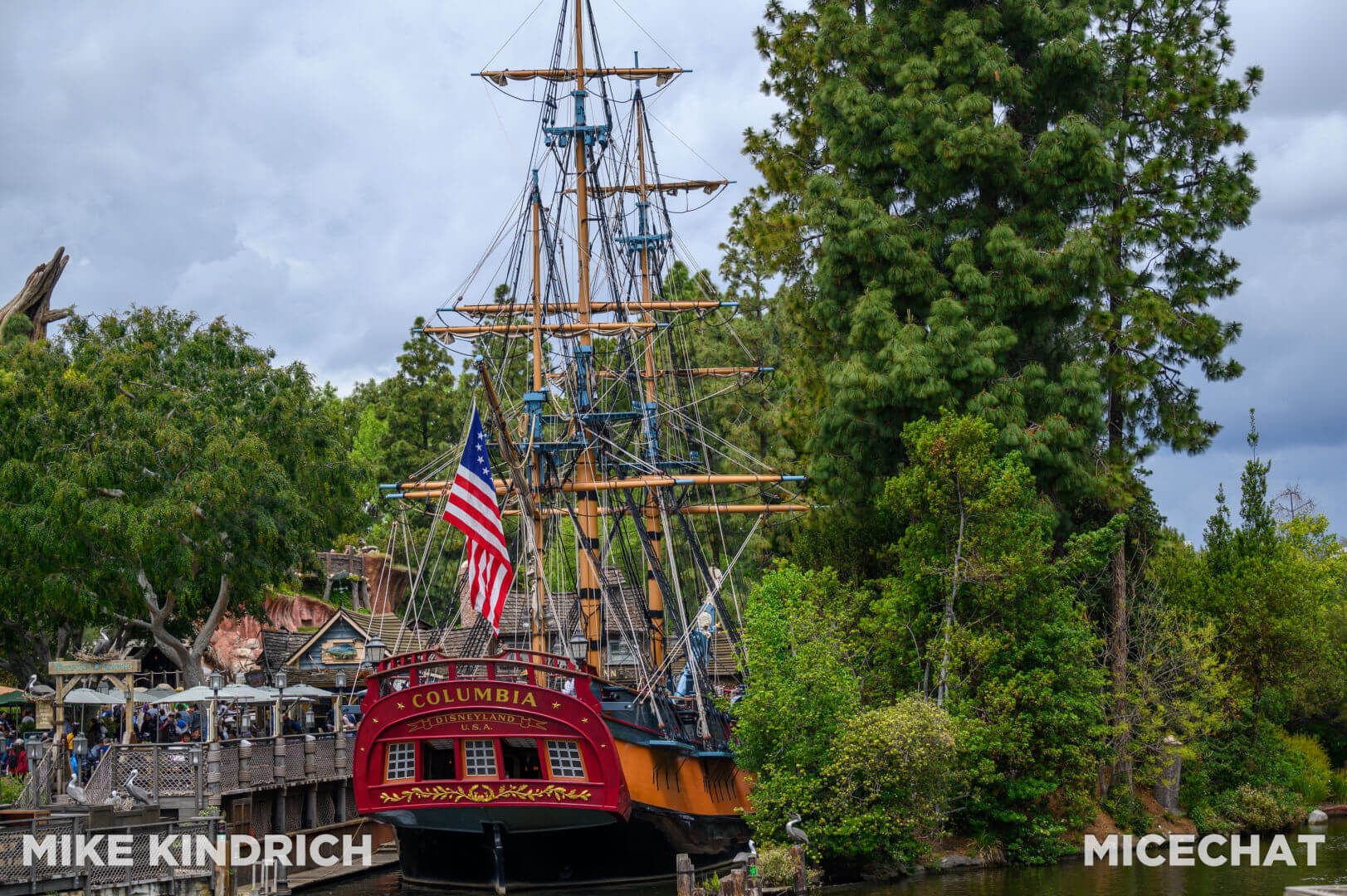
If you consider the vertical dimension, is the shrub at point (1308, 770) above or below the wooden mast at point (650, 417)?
below

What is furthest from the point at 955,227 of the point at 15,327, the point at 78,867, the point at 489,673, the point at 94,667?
the point at 15,327

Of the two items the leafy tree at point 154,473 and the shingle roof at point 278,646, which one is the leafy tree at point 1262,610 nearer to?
the leafy tree at point 154,473

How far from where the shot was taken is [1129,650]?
107 feet

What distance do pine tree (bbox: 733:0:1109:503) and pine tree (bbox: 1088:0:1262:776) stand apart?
1.17 meters

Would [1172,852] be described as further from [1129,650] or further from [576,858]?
[576,858]

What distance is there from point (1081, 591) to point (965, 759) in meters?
8.42

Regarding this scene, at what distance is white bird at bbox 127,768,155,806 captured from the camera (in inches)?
899

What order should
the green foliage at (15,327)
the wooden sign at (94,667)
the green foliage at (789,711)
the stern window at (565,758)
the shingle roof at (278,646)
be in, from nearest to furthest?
the green foliage at (789,711)
the stern window at (565,758)
the wooden sign at (94,667)
the shingle roof at (278,646)
the green foliage at (15,327)

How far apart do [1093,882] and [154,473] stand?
75.7ft

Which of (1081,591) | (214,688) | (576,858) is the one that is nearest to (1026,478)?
(1081,591)

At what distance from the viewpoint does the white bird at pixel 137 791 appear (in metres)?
22.8

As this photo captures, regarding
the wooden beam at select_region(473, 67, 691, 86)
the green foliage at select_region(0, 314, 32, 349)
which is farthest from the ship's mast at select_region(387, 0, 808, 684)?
the green foliage at select_region(0, 314, 32, 349)

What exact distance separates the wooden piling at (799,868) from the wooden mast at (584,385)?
9977mm

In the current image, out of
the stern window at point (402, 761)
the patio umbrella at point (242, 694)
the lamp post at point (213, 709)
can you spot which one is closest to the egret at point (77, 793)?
the lamp post at point (213, 709)
